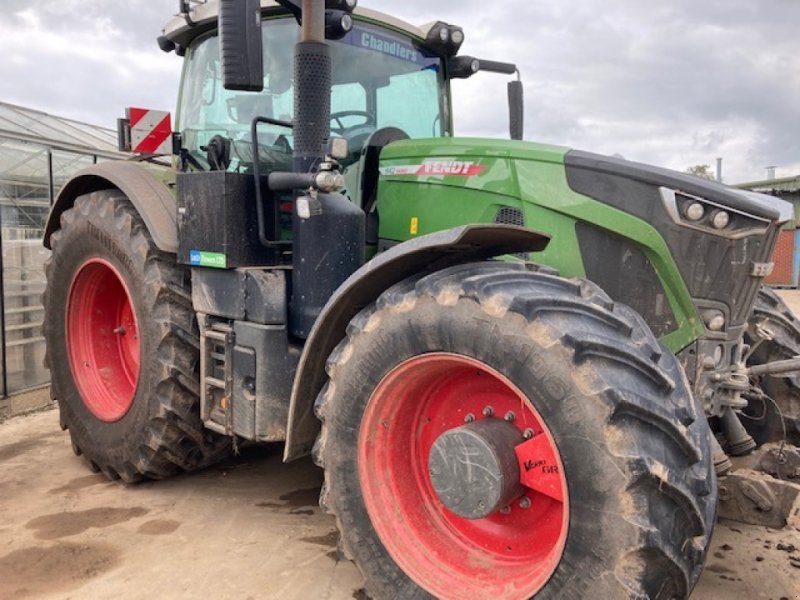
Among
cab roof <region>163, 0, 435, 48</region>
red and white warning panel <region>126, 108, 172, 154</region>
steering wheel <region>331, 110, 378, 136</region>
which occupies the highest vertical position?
cab roof <region>163, 0, 435, 48</region>

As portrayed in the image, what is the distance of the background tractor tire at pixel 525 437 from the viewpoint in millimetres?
2100

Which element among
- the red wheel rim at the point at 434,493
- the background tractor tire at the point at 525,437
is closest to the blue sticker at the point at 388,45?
the background tractor tire at the point at 525,437

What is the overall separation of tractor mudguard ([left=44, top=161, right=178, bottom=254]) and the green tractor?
20 mm

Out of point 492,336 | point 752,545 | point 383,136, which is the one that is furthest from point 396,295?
point 752,545

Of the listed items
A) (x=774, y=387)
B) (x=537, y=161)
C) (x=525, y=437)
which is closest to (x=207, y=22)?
(x=537, y=161)

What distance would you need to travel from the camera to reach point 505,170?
3.24 meters

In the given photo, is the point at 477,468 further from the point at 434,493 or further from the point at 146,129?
the point at 146,129

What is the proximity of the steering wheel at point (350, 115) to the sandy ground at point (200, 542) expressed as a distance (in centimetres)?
202

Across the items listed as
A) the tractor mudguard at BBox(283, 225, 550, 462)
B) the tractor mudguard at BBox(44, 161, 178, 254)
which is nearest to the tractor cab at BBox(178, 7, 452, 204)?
the tractor mudguard at BBox(44, 161, 178, 254)

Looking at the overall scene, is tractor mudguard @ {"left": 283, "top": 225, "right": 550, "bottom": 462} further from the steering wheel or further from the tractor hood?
the steering wheel

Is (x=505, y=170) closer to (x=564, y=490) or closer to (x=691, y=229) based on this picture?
(x=691, y=229)

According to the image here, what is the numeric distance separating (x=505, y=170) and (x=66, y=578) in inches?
104

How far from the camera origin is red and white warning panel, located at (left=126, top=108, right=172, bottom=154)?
5.50 metres

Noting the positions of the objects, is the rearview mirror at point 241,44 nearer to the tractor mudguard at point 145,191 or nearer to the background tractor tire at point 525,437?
the background tractor tire at point 525,437
